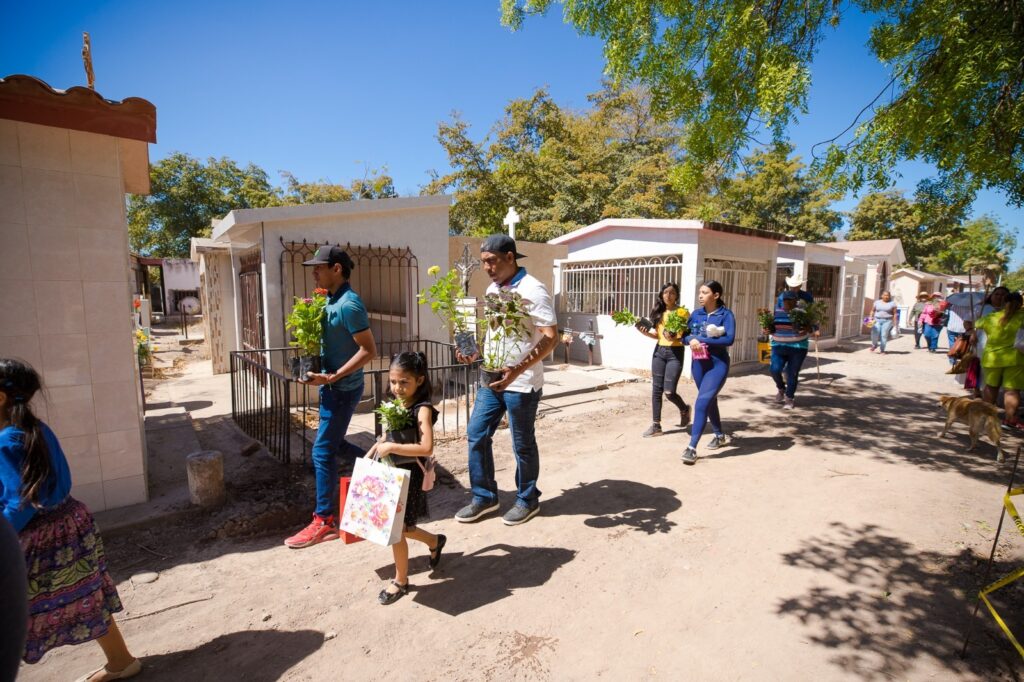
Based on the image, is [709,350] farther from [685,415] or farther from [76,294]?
[76,294]

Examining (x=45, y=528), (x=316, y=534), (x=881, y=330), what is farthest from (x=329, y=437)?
(x=881, y=330)

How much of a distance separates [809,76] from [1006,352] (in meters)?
4.08

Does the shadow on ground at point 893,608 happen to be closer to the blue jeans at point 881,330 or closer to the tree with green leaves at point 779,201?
the blue jeans at point 881,330

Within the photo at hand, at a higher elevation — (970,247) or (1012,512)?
(970,247)

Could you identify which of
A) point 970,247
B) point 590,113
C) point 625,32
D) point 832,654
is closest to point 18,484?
point 832,654

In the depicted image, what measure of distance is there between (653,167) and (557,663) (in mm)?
21469

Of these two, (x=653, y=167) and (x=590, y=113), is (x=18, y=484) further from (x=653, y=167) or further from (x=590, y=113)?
(x=590, y=113)

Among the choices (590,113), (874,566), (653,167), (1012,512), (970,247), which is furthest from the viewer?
(970,247)

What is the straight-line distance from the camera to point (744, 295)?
1095 cm

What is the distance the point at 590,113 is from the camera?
81.7 feet

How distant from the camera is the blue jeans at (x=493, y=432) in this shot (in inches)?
140

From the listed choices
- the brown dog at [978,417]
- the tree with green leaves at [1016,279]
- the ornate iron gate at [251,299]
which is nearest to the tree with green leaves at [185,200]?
the ornate iron gate at [251,299]

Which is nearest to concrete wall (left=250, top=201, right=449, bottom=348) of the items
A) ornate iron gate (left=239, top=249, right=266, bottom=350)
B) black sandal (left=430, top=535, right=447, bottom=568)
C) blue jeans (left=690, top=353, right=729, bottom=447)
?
ornate iron gate (left=239, top=249, right=266, bottom=350)

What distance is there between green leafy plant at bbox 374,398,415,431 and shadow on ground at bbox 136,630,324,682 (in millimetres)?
1133
